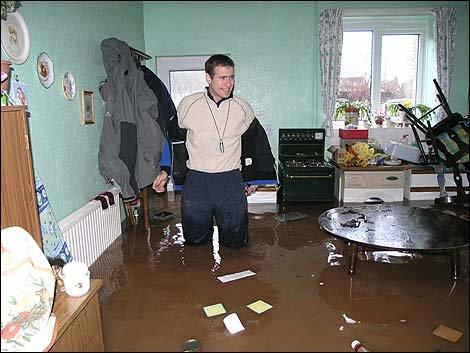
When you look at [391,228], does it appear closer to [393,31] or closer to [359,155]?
[393,31]

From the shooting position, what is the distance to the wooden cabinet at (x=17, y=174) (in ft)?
2.84

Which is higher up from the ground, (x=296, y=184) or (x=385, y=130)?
(x=385, y=130)

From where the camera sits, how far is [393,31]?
3.14ft

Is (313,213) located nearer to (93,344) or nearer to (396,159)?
(396,159)

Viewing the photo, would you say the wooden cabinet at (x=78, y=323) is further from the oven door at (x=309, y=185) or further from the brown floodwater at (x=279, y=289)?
the oven door at (x=309, y=185)

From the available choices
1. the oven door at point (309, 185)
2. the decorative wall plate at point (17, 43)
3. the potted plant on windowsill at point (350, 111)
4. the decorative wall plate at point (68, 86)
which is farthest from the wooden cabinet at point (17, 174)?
the potted plant on windowsill at point (350, 111)

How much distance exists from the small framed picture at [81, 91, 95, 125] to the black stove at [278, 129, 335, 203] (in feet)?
5.85

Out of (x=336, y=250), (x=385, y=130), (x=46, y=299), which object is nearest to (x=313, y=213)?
(x=336, y=250)

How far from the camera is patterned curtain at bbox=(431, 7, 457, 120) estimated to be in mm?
977

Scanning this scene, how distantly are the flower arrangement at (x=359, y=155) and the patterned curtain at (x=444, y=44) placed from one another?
1.66 meters

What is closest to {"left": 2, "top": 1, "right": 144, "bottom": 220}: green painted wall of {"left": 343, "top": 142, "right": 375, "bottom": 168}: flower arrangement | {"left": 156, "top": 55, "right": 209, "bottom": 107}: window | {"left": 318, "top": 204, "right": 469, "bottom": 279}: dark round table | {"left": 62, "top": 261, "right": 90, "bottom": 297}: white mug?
{"left": 156, "top": 55, "right": 209, "bottom": 107}: window

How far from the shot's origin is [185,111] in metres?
2.22

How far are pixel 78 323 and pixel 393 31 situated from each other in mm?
1105

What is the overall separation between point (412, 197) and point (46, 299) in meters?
3.31
